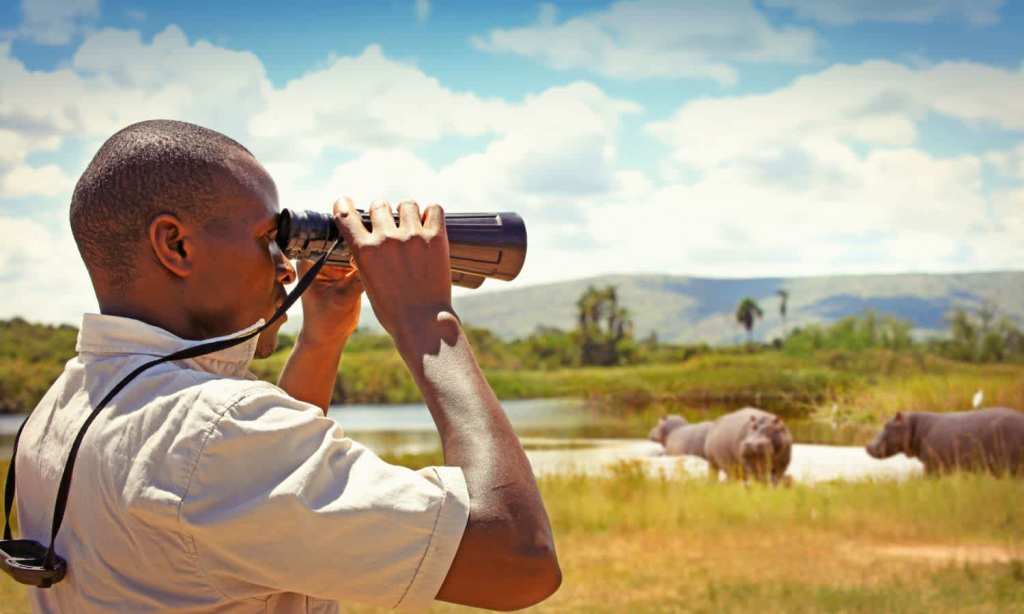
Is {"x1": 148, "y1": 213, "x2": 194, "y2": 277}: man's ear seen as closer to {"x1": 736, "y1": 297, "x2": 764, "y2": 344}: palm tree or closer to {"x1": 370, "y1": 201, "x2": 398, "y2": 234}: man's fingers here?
{"x1": 370, "y1": 201, "x2": 398, "y2": 234}: man's fingers

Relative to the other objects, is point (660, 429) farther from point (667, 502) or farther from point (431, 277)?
point (431, 277)

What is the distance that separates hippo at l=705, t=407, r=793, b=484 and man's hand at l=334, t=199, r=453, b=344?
865 cm

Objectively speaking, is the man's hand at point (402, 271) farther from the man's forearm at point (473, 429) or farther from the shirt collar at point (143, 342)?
the shirt collar at point (143, 342)

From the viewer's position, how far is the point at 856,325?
1486 inches

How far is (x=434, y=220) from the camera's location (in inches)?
45.0

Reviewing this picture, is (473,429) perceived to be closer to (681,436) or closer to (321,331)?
(321,331)

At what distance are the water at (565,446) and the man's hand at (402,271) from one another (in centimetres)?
673

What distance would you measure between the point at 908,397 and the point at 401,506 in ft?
54.5

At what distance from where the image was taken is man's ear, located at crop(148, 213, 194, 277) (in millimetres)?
1112

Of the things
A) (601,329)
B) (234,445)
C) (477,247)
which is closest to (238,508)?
(234,445)

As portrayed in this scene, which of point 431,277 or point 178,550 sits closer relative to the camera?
point 178,550

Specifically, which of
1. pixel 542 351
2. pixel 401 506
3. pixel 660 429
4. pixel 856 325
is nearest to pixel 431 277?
pixel 401 506

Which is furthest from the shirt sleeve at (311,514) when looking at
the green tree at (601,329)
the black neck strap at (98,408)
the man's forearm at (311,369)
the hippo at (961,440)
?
the green tree at (601,329)

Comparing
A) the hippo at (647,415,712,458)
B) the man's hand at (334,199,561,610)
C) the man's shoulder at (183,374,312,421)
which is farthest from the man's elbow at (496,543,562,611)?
the hippo at (647,415,712,458)
